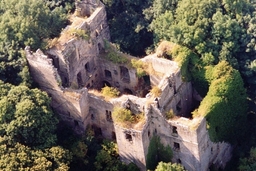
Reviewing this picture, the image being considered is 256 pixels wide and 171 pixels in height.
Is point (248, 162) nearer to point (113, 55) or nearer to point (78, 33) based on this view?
point (113, 55)

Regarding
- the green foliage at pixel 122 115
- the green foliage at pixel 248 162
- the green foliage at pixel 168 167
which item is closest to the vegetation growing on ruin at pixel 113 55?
the green foliage at pixel 122 115

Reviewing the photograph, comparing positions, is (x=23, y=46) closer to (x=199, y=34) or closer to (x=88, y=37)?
(x=88, y=37)

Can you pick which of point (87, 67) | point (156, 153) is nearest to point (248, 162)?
point (156, 153)

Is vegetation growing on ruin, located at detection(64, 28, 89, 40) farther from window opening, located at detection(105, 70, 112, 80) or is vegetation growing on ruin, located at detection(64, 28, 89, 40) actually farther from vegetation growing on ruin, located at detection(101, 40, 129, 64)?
window opening, located at detection(105, 70, 112, 80)

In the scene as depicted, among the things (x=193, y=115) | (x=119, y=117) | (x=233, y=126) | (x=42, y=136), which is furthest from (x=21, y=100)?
(x=233, y=126)

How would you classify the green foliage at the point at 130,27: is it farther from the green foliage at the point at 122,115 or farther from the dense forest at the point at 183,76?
the green foliage at the point at 122,115
